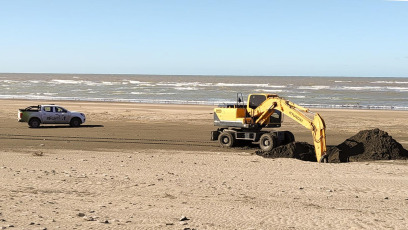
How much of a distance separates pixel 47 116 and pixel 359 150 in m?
19.1

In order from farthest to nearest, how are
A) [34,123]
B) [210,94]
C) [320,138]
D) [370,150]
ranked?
[210,94] → [34,123] → [370,150] → [320,138]

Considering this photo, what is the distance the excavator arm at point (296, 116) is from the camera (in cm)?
1973

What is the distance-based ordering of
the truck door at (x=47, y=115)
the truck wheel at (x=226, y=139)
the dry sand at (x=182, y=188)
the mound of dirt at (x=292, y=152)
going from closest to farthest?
the dry sand at (x=182, y=188) < the mound of dirt at (x=292, y=152) < the truck wheel at (x=226, y=139) < the truck door at (x=47, y=115)

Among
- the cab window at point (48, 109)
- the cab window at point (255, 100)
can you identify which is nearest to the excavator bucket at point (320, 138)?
the cab window at point (255, 100)

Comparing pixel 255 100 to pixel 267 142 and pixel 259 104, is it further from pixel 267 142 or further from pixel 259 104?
pixel 267 142

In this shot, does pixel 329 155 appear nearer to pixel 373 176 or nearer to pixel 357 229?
pixel 373 176

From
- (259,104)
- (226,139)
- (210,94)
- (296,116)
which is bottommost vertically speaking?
(210,94)

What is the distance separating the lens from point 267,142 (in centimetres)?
2242

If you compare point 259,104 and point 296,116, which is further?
point 259,104

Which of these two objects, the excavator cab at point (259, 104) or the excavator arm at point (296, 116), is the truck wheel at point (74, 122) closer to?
the excavator cab at point (259, 104)

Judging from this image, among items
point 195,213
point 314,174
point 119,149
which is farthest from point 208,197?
point 119,149

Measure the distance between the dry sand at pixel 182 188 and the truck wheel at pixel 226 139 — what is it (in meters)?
0.39

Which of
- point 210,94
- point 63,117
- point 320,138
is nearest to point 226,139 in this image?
point 320,138

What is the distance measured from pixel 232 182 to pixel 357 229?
538 cm
